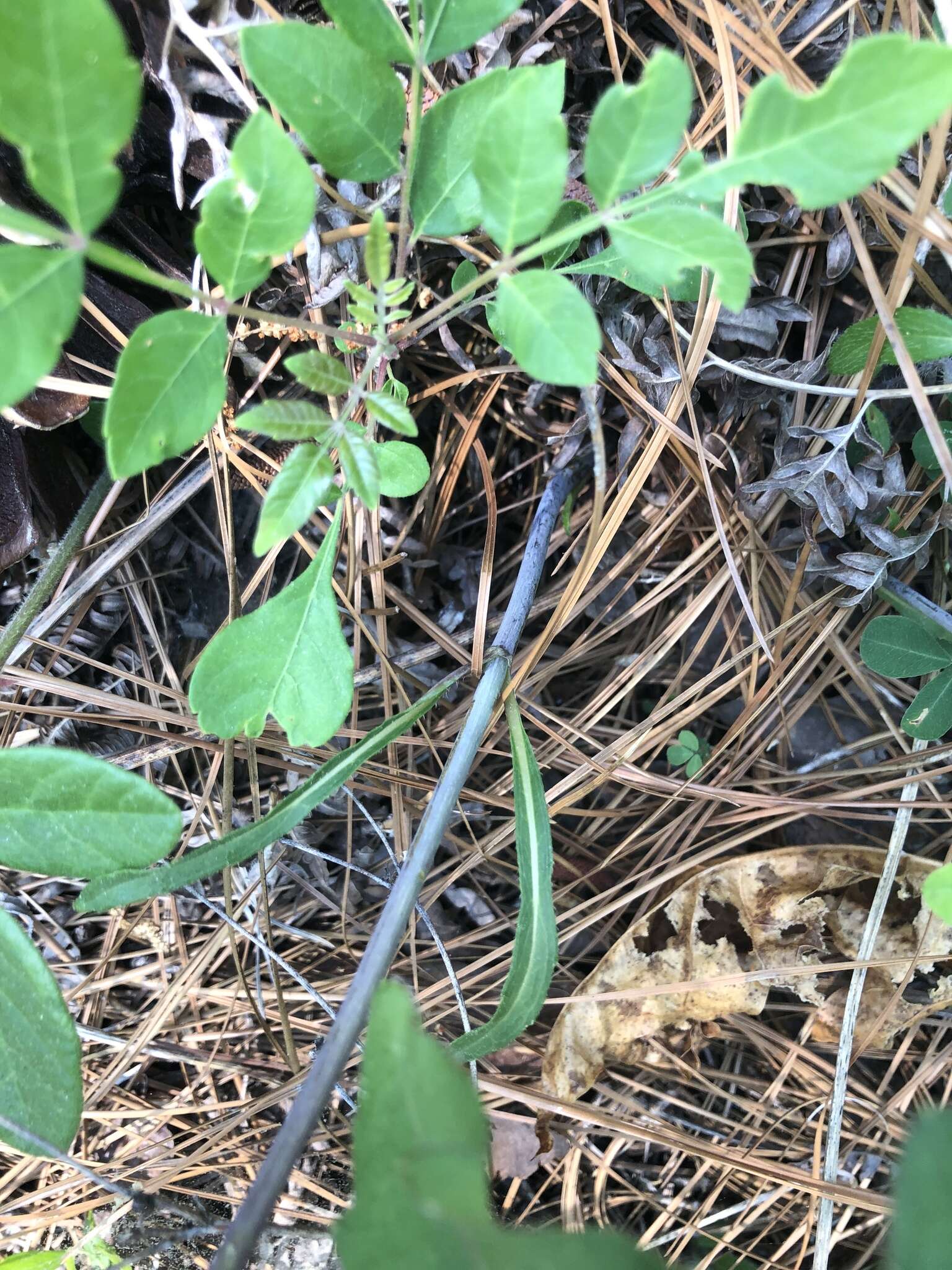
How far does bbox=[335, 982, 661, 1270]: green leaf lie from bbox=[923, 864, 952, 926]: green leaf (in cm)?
67

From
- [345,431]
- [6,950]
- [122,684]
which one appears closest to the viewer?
[345,431]

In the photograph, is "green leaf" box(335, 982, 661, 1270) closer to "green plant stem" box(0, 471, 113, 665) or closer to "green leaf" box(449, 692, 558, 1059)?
"green leaf" box(449, 692, 558, 1059)

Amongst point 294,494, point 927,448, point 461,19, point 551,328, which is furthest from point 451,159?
point 927,448

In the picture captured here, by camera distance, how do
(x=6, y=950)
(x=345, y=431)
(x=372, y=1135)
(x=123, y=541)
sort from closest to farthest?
(x=372, y=1135) → (x=345, y=431) → (x=6, y=950) → (x=123, y=541)

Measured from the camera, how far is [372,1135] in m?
0.58

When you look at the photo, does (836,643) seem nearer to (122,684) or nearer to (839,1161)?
(839,1161)

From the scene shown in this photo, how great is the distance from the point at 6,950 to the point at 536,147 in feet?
3.85

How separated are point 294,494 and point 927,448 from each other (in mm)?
1070

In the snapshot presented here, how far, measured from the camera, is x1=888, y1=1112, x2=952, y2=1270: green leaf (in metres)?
0.61

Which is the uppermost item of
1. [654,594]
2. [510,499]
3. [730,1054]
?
[510,499]

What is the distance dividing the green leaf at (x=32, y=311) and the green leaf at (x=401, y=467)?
552mm

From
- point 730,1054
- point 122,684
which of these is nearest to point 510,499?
point 122,684

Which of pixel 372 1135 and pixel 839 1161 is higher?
pixel 372 1135

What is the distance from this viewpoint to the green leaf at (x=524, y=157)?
0.73 meters
